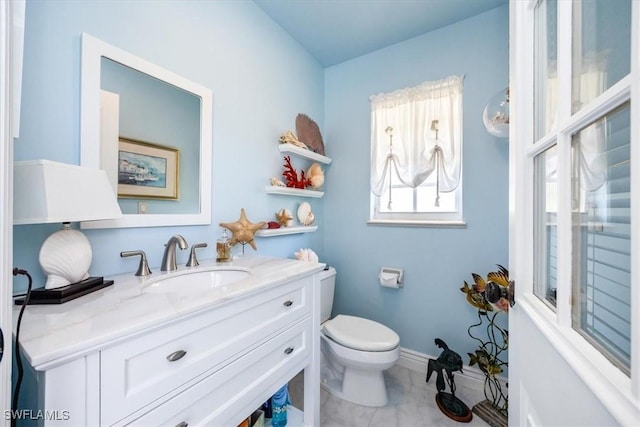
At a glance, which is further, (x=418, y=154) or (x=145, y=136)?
(x=418, y=154)

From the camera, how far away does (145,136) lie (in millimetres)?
1150

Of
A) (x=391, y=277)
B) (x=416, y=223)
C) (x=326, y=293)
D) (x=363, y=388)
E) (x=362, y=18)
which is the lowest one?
(x=363, y=388)

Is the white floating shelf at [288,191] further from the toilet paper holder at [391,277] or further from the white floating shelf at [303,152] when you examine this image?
the toilet paper holder at [391,277]

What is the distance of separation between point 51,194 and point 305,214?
4.91ft

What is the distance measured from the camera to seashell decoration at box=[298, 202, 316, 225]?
2.03 meters

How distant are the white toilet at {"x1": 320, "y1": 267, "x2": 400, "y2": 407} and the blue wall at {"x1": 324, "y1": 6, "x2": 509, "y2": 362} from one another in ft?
1.43

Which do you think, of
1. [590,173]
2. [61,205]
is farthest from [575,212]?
[61,205]

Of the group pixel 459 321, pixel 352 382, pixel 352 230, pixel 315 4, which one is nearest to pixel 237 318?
pixel 352 382

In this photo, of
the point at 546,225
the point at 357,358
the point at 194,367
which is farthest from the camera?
the point at 357,358

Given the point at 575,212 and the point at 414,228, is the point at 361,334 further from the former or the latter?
the point at 575,212

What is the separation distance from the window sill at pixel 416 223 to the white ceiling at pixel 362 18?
1.42m

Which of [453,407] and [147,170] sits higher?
[147,170]

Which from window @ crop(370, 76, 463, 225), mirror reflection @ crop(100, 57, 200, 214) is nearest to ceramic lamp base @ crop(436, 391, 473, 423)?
window @ crop(370, 76, 463, 225)

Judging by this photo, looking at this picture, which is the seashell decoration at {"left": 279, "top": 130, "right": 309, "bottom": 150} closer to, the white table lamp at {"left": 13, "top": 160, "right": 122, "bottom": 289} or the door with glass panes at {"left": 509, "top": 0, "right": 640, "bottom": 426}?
the white table lamp at {"left": 13, "top": 160, "right": 122, "bottom": 289}
